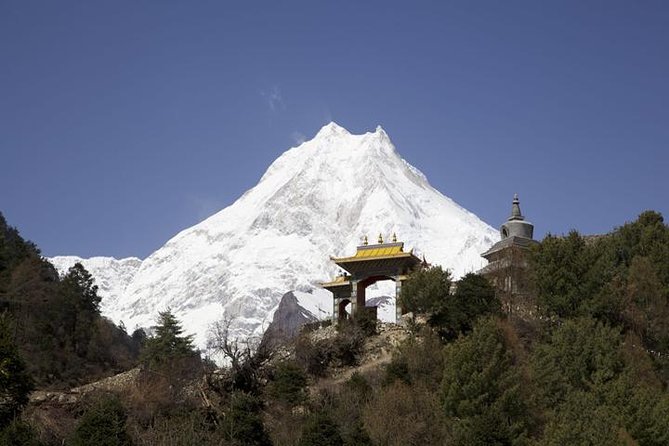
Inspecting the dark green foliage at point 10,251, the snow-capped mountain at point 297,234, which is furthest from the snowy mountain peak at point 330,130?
the dark green foliage at point 10,251

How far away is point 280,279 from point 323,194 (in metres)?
20.8

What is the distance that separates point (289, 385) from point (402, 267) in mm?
12018

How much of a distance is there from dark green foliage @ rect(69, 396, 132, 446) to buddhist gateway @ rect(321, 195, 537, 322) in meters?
16.2

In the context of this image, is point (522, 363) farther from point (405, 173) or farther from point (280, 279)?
point (405, 173)

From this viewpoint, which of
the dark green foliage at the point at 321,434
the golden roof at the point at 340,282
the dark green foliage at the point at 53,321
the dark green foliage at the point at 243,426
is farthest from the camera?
the golden roof at the point at 340,282

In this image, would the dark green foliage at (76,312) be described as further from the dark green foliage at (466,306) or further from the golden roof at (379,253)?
the dark green foliage at (466,306)

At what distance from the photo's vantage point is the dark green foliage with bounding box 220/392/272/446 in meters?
28.1

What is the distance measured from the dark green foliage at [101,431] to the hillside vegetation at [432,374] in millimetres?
36

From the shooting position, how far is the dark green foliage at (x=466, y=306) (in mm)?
36156

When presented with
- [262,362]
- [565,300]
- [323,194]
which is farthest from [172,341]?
[323,194]

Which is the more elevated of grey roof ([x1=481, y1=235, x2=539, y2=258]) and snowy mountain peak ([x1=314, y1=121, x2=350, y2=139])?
snowy mountain peak ([x1=314, y1=121, x2=350, y2=139])

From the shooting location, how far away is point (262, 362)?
3556cm

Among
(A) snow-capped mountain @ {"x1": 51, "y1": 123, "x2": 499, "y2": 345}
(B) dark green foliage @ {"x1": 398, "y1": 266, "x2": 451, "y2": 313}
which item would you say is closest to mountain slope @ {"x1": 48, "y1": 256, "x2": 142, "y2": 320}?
(A) snow-capped mountain @ {"x1": 51, "y1": 123, "x2": 499, "y2": 345}

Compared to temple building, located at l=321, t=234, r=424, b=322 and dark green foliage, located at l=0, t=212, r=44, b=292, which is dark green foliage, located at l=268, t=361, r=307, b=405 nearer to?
temple building, located at l=321, t=234, r=424, b=322
